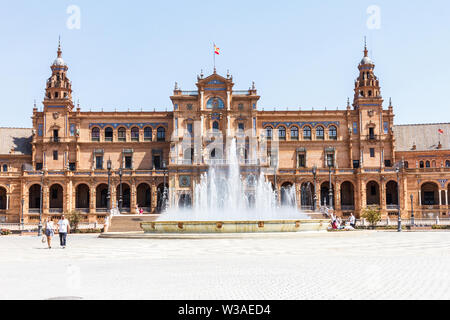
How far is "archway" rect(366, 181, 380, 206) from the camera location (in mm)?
74438

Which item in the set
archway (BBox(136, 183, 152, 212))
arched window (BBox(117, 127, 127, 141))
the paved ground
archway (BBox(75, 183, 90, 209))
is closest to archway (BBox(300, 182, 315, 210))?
archway (BBox(136, 183, 152, 212))

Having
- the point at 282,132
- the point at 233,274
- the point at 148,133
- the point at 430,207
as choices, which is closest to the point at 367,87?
the point at 282,132

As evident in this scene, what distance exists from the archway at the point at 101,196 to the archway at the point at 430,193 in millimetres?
45008

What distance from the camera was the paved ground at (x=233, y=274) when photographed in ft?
39.7

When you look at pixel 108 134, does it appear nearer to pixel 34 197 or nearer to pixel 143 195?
pixel 143 195

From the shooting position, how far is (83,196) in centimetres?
7525

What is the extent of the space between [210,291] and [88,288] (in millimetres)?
3030

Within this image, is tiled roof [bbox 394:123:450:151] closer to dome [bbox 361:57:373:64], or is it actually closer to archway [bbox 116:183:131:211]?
dome [bbox 361:57:373:64]

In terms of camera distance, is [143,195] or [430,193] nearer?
[430,193]

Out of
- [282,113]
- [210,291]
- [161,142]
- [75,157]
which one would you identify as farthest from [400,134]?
[210,291]

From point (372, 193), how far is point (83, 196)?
135 feet

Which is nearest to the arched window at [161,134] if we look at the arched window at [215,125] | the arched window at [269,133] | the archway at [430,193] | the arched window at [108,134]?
the arched window at [108,134]

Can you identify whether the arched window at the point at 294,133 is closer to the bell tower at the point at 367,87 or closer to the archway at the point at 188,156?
the bell tower at the point at 367,87
